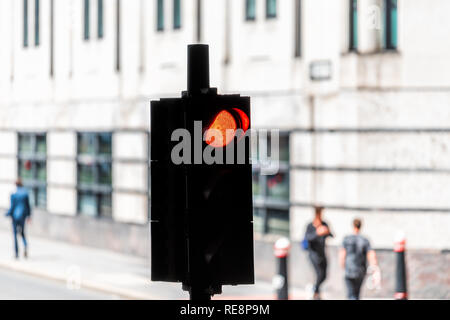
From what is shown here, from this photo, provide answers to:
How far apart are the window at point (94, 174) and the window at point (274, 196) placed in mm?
5201

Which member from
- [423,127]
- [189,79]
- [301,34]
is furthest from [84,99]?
[189,79]

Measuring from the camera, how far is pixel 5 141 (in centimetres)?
2764

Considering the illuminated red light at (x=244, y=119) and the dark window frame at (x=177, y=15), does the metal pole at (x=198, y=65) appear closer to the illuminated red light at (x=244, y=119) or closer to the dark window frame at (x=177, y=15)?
the illuminated red light at (x=244, y=119)

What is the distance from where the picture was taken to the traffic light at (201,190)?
5.25 meters

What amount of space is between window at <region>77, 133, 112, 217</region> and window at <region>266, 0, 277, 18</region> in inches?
223

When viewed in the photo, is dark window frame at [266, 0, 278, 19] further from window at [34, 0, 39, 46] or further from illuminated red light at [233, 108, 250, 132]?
illuminated red light at [233, 108, 250, 132]

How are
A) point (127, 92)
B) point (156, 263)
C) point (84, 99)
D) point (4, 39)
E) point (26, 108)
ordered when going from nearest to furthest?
1. point (156, 263)
2. point (127, 92)
3. point (84, 99)
4. point (26, 108)
5. point (4, 39)

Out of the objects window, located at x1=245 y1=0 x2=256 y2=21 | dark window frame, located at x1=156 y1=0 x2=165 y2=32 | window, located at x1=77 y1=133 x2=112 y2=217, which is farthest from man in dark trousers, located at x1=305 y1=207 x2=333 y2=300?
window, located at x1=77 y1=133 x2=112 y2=217

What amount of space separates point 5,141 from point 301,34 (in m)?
12.1

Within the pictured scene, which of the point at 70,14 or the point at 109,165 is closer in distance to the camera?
the point at 109,165

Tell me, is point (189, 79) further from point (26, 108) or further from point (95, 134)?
point (26, 108)

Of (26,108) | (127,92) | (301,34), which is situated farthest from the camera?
(26,108)

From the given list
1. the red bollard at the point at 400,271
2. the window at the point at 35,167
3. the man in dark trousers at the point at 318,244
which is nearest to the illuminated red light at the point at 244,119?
the red bollard at the point at 400,271

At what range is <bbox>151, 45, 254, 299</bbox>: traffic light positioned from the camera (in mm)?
5246
